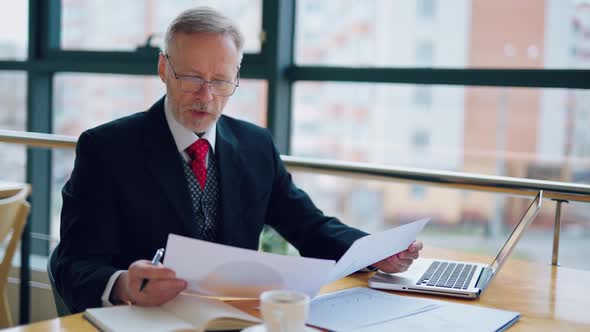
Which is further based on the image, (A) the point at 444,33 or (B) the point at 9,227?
(A) the point at 444,33

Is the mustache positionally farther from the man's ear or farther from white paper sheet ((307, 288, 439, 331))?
white paper sheet ((307, 288, 439, 331))

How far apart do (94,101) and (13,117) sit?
1.62 feet

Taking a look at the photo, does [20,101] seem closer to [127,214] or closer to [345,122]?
[345,122]

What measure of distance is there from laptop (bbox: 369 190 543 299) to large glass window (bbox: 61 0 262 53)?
185cm

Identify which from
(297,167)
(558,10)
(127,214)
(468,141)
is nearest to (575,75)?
(558,10)

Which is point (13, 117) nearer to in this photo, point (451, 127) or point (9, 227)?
point (9, 227)

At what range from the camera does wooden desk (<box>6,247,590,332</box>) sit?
1.21 metres

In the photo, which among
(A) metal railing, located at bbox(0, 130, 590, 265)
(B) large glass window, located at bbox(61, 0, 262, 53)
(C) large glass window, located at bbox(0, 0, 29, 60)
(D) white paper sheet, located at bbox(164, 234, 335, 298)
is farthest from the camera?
(C) large glass window, located at bbox(0, 0, 29, 60)

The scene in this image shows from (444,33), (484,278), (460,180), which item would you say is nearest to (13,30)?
(444,33)

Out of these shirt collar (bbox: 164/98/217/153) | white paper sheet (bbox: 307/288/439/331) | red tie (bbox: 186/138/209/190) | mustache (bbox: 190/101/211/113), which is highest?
mustache (bbox: 190/101/211/113)

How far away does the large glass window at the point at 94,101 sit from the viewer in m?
3.53

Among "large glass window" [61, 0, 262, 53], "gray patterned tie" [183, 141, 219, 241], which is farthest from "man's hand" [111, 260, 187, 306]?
"large glass window" [61, 0, 262, 53]

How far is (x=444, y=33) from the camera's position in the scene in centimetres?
284

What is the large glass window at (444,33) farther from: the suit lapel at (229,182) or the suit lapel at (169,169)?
the suit lapel at (169,169)
